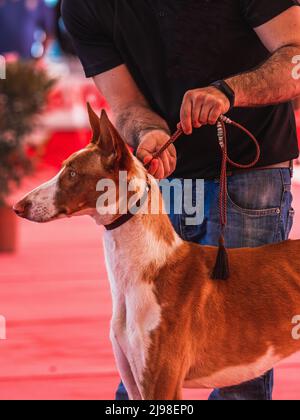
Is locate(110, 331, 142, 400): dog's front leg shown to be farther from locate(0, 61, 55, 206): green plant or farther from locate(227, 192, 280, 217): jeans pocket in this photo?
locate(0, 61, 55, 206): green plant

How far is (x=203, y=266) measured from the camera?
9.10 feet

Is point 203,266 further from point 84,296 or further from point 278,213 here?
point 84,296

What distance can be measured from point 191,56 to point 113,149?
0.69m

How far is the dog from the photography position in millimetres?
2625

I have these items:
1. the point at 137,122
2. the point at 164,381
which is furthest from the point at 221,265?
the point at 137,122

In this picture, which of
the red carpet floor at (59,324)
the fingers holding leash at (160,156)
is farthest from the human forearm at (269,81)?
the red carpet floor at (59,324)

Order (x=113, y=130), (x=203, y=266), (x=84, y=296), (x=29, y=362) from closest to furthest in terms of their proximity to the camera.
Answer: (x=113, y=130) < (x=203, y=266) < (x=29, y=362) < (x=84, y=296)

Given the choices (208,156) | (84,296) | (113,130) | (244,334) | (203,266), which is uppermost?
(113,130)

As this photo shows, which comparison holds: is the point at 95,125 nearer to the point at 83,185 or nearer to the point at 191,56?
the point at 83,185

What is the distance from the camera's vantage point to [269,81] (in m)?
2.86

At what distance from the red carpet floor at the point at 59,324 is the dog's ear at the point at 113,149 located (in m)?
1.94

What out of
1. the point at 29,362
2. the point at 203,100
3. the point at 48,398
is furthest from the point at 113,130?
the point at 29,362

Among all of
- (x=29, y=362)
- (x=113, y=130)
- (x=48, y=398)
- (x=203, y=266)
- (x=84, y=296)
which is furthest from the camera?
(x=84, y=296)

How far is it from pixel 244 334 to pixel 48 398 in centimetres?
A: 182
